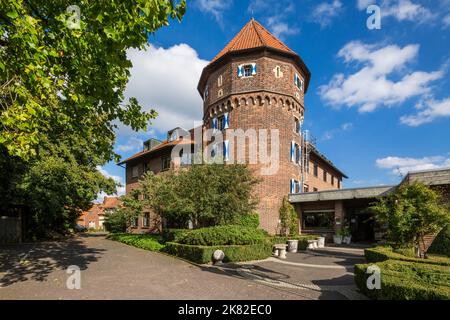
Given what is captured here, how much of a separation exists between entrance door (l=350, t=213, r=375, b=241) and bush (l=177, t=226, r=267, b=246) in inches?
536

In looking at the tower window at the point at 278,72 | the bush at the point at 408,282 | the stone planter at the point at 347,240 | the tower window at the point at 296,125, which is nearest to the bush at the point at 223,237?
the bush at the point at 408,282

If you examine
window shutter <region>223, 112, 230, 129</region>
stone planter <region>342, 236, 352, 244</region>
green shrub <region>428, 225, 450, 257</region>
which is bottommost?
stone planter <region>342, 236, 352, 244</region>

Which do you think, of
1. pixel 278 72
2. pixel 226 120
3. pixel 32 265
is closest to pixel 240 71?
pixel 278 72

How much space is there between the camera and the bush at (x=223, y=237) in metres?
13.0

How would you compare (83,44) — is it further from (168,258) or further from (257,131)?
(257,131)

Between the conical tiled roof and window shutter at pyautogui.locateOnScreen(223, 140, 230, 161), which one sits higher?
the conical tiled roof

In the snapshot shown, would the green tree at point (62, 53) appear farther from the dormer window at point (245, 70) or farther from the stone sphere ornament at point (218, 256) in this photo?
the dormer window at point (245, 70)

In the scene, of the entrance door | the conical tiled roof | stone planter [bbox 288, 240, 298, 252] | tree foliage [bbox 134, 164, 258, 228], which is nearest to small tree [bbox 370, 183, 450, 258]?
stone planter [bbox 288, 240, 298, 252]

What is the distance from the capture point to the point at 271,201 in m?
21.9

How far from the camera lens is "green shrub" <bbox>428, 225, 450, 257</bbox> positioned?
487 inches

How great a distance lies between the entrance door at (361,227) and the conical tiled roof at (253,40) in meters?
15.9

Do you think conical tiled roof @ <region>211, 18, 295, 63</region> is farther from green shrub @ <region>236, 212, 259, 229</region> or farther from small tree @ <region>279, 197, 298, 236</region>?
green shrub @ <region>236, 212, 259, 229</region>
